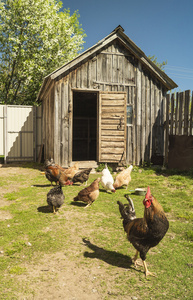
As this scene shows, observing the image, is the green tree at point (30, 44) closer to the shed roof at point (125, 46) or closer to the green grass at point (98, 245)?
the shed roof at point (125, 46)

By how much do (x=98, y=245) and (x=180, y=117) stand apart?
9.27 m

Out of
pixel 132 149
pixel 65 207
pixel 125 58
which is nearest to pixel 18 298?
pixel 65 207

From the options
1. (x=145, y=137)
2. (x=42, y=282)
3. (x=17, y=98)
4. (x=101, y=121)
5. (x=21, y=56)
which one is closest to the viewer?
(x=42, y=282)

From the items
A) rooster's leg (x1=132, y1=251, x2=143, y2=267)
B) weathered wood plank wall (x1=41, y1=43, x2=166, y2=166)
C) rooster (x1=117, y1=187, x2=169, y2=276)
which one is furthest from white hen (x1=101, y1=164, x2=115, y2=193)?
rooster (x1=117, y1=187, x2=169, y2=276)

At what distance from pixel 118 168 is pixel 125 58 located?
5762 mm

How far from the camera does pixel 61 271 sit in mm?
4199

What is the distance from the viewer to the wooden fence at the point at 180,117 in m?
Answer: 12.2

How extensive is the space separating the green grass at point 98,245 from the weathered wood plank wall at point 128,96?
15.5 ft

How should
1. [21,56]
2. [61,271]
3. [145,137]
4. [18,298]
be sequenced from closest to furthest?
[18,298], [61,271], [145,137], [21,56]

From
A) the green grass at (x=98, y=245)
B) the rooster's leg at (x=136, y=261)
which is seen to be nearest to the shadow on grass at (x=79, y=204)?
the green grass at (x=98, y=245)

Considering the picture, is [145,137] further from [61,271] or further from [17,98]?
[17,98]

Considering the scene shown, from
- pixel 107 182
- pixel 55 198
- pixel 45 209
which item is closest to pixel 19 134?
pixel 107 182

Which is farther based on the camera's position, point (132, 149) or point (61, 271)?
point (132, 149)

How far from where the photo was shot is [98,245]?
16.9 feet
